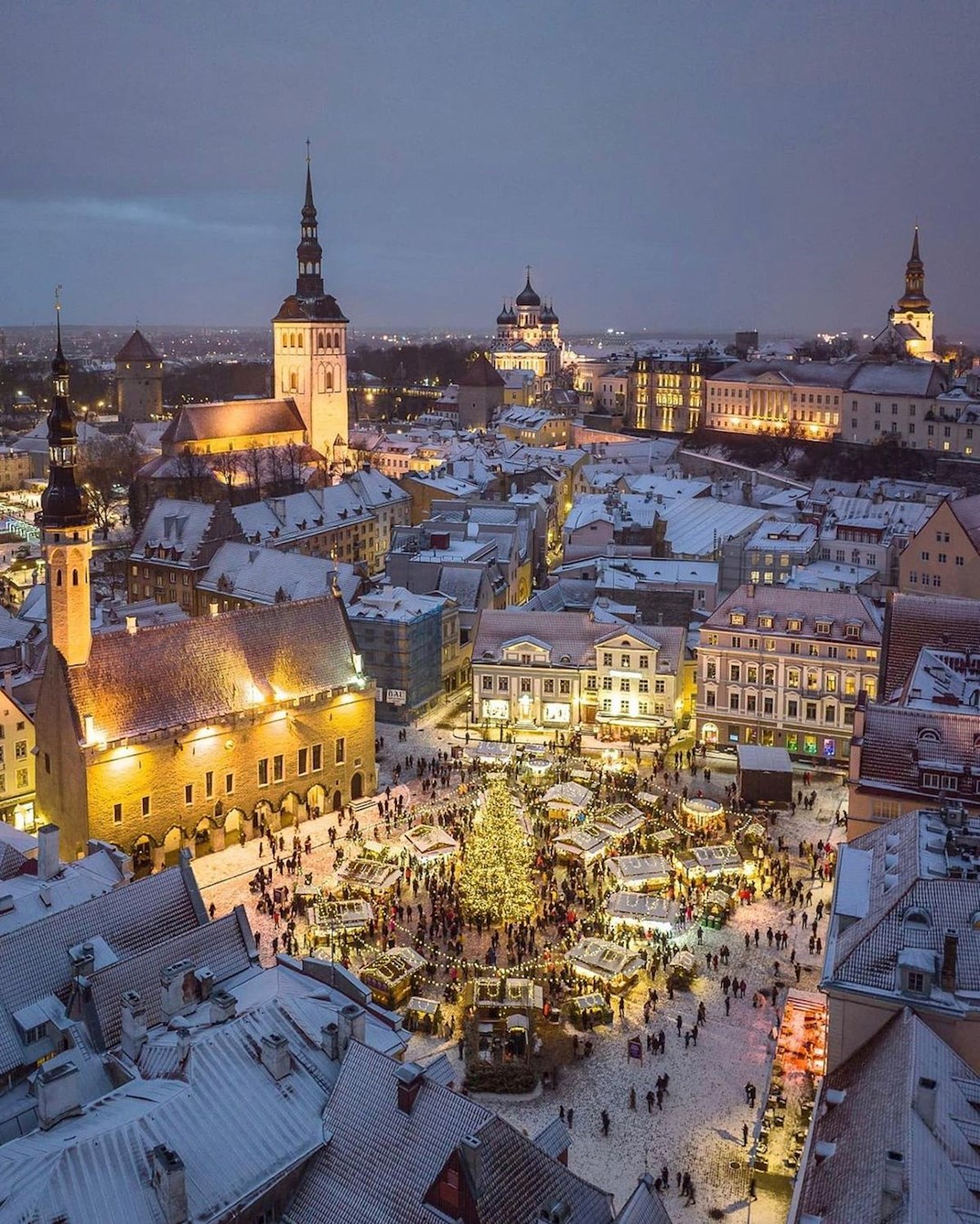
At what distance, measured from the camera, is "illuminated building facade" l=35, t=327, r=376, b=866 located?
4709cm

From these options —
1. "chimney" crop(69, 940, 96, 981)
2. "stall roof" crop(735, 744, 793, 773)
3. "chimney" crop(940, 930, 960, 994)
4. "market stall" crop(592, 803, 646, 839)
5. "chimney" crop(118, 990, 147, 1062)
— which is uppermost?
"chimney" crop(940, 930, 960, 994)

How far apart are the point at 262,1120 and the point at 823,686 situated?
43.1 meters

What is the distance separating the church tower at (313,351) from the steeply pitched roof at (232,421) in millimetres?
2425

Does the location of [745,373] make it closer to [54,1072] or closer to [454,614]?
[454,614]

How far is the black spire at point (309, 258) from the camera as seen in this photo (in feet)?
429

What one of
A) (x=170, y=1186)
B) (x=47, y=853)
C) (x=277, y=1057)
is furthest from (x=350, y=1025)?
(x=47, y=853)

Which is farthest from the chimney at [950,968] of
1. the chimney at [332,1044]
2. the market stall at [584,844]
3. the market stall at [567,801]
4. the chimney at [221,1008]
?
the market stall at [567,801]

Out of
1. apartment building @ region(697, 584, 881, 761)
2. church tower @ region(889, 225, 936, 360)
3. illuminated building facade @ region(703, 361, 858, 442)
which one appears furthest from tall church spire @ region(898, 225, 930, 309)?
apartment building @ region(697, 584, 881, 761)

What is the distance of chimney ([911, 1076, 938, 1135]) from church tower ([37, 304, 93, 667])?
34013 millimetres

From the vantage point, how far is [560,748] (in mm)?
62406

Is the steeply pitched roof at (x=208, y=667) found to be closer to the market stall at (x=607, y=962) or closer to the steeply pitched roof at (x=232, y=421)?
the market stall at (x=607, y=962)

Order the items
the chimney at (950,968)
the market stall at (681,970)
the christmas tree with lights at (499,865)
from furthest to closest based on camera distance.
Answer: the christmas tree with lights at (499,865), the market stall at (681,970), the chimney at (950,968)

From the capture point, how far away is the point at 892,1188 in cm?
2122

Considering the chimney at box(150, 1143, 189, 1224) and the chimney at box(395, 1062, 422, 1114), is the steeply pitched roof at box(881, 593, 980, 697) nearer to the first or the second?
the chimney at box(395, 1062, 422, 1114)
